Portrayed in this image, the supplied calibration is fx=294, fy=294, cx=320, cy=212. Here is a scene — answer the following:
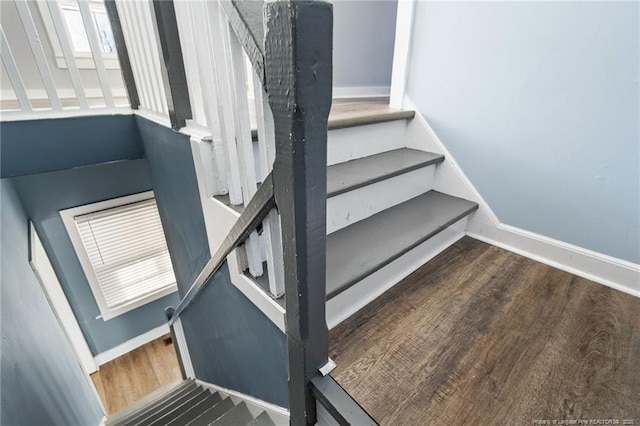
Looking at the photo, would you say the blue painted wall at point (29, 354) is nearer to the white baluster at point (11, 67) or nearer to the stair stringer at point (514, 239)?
the white baluster at point (11, 67)

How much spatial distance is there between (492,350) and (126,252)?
3.46 meters

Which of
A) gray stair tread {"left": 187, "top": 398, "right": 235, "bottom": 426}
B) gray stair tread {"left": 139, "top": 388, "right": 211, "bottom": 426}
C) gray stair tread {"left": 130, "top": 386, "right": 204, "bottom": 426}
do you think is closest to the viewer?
gray stair tread {"left": 187, "top": 398, "right": 235, "bottom": 426}

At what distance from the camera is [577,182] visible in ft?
4.08

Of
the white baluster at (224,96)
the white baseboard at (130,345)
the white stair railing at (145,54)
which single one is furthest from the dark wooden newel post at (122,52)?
the white baseboard at (130,345)

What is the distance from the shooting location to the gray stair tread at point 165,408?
7.29 feet

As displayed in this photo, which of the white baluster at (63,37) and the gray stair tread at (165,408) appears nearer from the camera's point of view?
the white baluster at (63,37)

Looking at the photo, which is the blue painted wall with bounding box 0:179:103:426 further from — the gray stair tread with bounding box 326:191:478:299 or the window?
the gray stair tread with bounding box 326:191:478:299

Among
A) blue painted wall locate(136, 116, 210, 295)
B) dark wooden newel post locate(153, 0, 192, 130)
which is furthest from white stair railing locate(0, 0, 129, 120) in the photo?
dark wooden newel post locate(153, 0, 192, 130)

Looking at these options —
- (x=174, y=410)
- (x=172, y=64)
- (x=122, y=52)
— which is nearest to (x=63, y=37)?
(x=122, y=52)

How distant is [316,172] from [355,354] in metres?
0.64

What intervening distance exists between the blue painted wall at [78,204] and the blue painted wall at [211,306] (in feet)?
4.24

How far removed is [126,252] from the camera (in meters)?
3.18

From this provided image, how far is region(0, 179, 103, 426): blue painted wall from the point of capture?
52.9 inches

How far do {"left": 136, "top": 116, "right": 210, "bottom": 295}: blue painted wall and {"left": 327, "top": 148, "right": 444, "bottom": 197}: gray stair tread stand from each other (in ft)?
1.95
